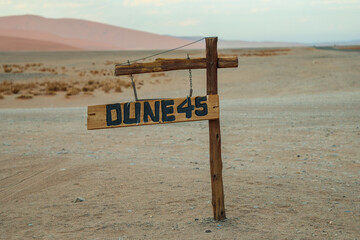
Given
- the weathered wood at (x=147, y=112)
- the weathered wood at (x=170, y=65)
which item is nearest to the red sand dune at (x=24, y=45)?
the weathered wood at (x=170, y=65)

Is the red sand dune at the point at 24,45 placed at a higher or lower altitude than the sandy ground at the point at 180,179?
higher

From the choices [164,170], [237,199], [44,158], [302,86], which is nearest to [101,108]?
[237,199]

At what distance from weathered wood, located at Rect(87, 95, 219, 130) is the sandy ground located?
126 cm

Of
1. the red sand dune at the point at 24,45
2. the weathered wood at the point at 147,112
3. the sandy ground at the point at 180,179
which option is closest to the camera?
the weathered wood at the point at 147,112

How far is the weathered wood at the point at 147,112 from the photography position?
15.7 ft

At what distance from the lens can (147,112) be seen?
4.79 metres

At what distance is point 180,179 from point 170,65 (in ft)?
7.87

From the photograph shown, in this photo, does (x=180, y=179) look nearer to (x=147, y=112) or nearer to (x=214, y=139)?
(x=214, y=139)

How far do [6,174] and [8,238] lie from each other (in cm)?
271

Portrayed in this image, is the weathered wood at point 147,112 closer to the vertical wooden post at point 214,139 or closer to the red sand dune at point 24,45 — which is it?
the vertical wooden post at point 214,139

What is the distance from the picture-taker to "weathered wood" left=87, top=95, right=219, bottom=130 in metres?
4.78

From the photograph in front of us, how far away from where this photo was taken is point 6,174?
7.29m

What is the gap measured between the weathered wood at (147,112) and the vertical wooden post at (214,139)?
0.18 meters

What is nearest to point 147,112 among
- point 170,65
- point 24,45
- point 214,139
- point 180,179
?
point 170,65
